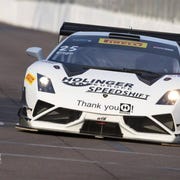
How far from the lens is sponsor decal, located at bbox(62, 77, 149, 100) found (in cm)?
1130

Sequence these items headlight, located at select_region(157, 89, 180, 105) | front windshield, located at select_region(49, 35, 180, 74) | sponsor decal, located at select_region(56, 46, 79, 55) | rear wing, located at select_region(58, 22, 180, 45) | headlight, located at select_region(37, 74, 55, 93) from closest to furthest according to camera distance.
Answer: headlight, located at select_region(157, 89, 180, 105) → headlight, located at select_region(37, 74, 55, 93) → front windshield, located at select_region(49, 35, 180, 74) → sponsor decal, located at select_region(56, 46, 79, 55) → rear wing, located at select_region(58, 22, 180, 45)

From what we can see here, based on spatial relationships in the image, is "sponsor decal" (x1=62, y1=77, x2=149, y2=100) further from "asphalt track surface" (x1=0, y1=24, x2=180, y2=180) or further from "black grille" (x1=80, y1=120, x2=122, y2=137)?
"asphalt track surface" (x1=0, y1=24, x2=180, y2=180)

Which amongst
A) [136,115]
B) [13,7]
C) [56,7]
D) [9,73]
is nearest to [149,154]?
[136,115]

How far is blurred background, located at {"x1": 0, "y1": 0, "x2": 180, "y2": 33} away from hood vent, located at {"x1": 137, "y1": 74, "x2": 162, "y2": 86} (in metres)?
24.1

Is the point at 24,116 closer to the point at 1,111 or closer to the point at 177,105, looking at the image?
the point at 177,105

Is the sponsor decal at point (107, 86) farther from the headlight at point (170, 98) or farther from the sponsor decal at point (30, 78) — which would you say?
the sponsor decal at point (30, 78)

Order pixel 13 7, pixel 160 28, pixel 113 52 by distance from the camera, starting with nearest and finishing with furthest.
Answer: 1. pixel 113 52
2. pixel 160 28
3. pixel 13 7

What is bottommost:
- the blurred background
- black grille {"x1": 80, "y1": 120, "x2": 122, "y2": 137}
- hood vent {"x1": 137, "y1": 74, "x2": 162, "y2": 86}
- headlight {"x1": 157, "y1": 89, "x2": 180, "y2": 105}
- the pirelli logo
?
the blurred background

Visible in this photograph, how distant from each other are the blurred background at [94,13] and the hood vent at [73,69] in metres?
24.0

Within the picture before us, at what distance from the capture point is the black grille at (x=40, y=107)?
11302 mm

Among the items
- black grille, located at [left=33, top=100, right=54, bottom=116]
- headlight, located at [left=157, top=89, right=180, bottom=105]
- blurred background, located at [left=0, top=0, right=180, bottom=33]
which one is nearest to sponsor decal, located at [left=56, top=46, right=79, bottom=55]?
black grille, located at [left=33, top=100, right=54, bottom=116]

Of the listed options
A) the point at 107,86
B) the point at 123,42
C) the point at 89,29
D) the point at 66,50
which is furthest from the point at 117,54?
the point at 89,29

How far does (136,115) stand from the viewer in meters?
11.2

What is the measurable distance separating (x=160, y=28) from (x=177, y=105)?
28.1 metres
